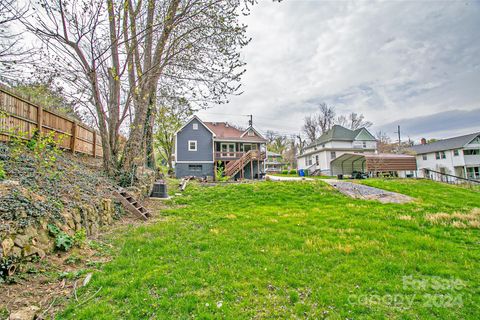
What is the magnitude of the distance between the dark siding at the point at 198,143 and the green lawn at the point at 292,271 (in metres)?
17.6

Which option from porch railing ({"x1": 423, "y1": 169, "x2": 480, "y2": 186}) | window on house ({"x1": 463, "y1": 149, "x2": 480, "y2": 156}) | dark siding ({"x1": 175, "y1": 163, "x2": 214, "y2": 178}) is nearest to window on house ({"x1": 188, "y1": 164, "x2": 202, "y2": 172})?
dark siding ({"x1": 175, "y1": 163, "x2": 214, "y2": 178})

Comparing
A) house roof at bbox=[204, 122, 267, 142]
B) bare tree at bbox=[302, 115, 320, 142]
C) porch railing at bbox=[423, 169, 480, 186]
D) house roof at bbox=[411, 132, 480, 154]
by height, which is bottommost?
porch railing at bbox=[423, 169, 480, 186]

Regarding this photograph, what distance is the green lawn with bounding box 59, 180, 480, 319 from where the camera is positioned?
7.61 feet

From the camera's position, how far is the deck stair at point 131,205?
613 cm

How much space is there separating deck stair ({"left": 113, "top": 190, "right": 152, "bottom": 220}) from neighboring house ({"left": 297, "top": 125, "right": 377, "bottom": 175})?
26.6 m

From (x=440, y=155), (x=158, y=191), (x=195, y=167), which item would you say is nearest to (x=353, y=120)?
(x=440, y=155)

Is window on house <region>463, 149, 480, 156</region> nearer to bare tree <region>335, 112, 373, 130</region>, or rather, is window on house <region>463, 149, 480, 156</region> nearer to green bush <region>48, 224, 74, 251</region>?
bare tree <region>335, 112, 373, 130</region>

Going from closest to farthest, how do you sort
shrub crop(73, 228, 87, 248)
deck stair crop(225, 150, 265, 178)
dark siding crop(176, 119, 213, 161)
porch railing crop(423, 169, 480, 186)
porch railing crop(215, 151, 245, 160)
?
shrub crop(73, 228, 87, 248) → porch railing crop(423, 169, 480, 186) → deck stair crop(225, 150, 265, 178) → dark siding crop(176, 119, 213, 161) → porch railing crop(215, 151, 245, 160)

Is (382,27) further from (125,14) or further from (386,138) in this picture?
(386,138)

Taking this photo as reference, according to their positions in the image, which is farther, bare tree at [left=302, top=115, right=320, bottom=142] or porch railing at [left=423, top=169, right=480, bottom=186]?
bare tree at [left=302, top=115, right=320, bottom=142]

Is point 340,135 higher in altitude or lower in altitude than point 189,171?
higher

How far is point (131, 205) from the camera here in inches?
246

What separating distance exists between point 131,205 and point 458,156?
37812 millimetres

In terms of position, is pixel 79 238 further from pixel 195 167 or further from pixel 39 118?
pixel 195 167
